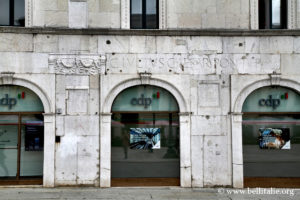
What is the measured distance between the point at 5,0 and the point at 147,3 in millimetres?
4625

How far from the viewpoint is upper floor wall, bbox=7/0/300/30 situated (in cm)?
1084

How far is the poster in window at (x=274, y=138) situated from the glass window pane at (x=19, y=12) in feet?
28.2

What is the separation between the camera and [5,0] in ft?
36.0

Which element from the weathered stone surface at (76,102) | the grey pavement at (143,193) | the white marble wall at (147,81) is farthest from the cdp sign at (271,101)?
the weathered stone surface at (76,102)

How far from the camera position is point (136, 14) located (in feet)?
36.9

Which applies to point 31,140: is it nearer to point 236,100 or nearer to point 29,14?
point 29,14

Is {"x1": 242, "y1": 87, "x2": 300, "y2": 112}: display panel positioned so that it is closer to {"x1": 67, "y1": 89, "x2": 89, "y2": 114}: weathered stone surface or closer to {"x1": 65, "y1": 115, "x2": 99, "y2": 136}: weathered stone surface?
{"x1": 65, "y1": 115, "x2": 99, "y2": 136}: weathered stone surface

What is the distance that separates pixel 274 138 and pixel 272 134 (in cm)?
15

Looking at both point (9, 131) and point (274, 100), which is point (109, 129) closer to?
point (9, 131)

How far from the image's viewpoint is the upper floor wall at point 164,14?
10.8 meters

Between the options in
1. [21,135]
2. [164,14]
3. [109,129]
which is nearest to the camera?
[109,129]

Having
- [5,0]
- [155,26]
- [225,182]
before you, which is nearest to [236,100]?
[225,182]

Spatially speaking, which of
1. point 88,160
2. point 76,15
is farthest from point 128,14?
point 88,160

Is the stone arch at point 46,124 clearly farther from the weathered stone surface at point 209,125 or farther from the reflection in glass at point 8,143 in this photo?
the weathered stone surface at point 209,125
